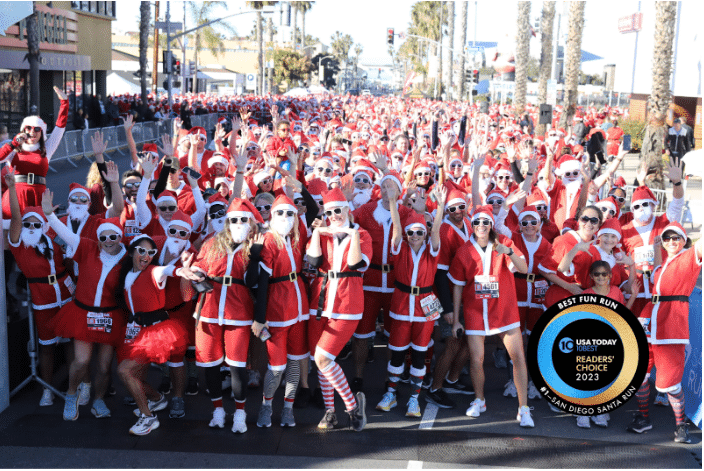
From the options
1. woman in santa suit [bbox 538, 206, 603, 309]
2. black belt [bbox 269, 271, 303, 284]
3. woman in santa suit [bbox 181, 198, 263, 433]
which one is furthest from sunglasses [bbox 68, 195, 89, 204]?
woman in santa suit [bbox 538, 206, 603, 309]

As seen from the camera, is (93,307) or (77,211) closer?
(93,307)

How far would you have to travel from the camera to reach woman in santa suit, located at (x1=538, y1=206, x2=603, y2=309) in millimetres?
6141

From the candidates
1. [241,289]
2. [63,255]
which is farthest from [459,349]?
[63,255]

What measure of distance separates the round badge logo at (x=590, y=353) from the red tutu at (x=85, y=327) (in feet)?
11.1

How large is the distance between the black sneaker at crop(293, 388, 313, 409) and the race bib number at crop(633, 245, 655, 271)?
3.15 metres

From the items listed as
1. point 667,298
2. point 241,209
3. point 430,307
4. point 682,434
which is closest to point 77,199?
point 241,209

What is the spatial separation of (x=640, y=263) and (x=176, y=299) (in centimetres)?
408

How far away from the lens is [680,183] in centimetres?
703

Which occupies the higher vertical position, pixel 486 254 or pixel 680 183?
pixel 680 183

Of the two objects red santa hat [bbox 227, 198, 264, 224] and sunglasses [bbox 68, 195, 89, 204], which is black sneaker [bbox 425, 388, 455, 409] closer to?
red santa hat [bbox 227, 198, 264, 224]

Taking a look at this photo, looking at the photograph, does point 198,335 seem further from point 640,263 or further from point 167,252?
point 640,263

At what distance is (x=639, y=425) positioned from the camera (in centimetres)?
607

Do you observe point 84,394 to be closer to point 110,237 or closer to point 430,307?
point 110,237

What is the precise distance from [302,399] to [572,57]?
2167cm
